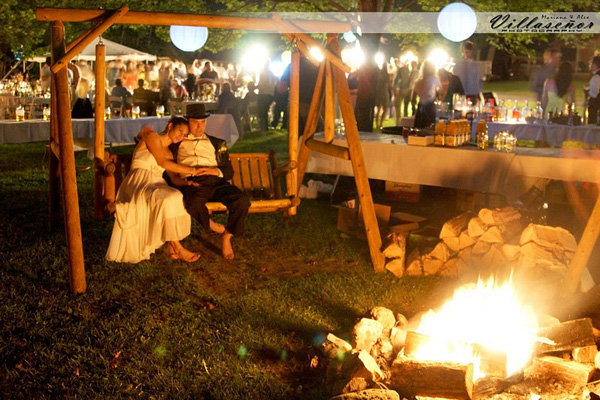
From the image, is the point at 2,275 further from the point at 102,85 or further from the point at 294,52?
the point at 294,52

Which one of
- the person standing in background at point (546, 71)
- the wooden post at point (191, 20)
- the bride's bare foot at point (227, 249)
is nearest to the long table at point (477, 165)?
the wooden post at point (191, 20)

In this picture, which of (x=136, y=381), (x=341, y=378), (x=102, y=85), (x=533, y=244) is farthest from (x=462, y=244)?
(x=102, y=85)

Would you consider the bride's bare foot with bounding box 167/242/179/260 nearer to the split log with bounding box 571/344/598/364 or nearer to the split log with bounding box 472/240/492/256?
the split log with bounding box 472/240/492/256

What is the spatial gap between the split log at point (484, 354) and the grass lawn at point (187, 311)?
0.62 metres

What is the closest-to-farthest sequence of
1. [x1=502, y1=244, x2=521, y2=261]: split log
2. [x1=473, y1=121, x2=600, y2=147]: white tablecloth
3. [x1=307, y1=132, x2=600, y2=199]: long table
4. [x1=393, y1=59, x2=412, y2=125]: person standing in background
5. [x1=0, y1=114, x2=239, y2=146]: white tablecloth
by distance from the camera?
[x1=502, y1=244, x2=521, y2=261]: split log < [x1=307, y1=132, x2=600, y2=199]: long table < [x1=473, y1=121, x2=600, y2=147]: white tablecloth < [x1=0, y1=114, x2=239, y2=146]: white tablecloth < [x1=393, y1=59, x2=412, y2=125]: person standing in background

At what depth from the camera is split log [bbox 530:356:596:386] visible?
3.88m

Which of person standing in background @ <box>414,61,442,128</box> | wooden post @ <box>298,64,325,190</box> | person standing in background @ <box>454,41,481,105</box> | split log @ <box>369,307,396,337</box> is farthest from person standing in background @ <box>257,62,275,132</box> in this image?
split log @ <box>369,307,396,337</box>

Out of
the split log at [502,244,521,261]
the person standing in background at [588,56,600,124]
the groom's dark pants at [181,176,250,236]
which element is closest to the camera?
the split log at [502,244,521,261]

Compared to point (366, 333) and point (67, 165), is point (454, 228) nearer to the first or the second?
point (366, 333)

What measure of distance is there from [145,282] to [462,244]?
3038mm

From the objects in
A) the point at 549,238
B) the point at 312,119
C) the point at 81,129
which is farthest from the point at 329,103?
the point at 81,129

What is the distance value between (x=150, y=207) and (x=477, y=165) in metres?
3.52

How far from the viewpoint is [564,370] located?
3904 mm

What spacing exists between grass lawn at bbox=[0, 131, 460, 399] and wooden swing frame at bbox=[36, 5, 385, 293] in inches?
16.5
